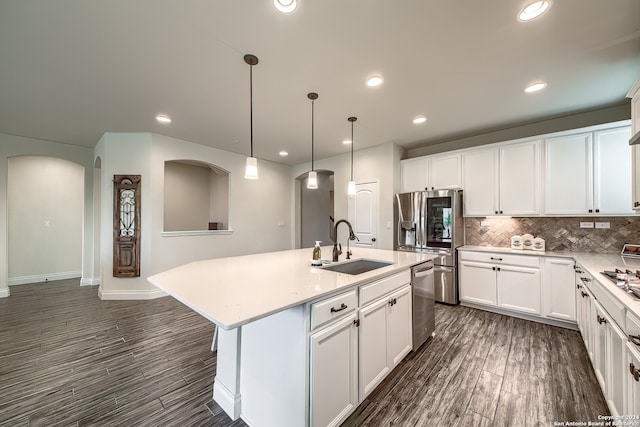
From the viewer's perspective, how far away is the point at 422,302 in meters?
2.42

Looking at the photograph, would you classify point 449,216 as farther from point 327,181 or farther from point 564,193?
point 327,181

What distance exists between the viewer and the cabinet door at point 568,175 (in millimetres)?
2830

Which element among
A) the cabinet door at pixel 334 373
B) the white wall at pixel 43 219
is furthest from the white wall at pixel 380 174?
the white wall at pixel 43 219

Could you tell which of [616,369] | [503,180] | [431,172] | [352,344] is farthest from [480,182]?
[352,344]

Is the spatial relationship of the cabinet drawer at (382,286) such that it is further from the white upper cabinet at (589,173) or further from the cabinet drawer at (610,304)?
the white upper cabinet at (589,173)

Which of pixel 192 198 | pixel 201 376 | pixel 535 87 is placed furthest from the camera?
pixel 192 198

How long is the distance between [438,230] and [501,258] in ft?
2.81

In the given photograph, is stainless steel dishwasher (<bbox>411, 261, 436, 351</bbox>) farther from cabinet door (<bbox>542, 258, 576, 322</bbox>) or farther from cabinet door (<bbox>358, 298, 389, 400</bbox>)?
cabinet door (<bbox>542, 258, 576, 322</bbox>)

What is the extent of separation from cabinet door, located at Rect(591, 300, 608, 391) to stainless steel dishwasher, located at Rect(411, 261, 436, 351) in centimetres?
119

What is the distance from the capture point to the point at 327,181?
6.56 meters

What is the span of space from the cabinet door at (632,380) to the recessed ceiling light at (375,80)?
250cm

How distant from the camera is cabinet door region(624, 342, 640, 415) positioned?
1.12 meters

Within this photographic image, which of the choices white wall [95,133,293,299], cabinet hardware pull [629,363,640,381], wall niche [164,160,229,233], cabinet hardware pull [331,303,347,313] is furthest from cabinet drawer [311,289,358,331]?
wall niche [164,160,229,233]

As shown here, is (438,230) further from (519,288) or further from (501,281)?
(519,288)
